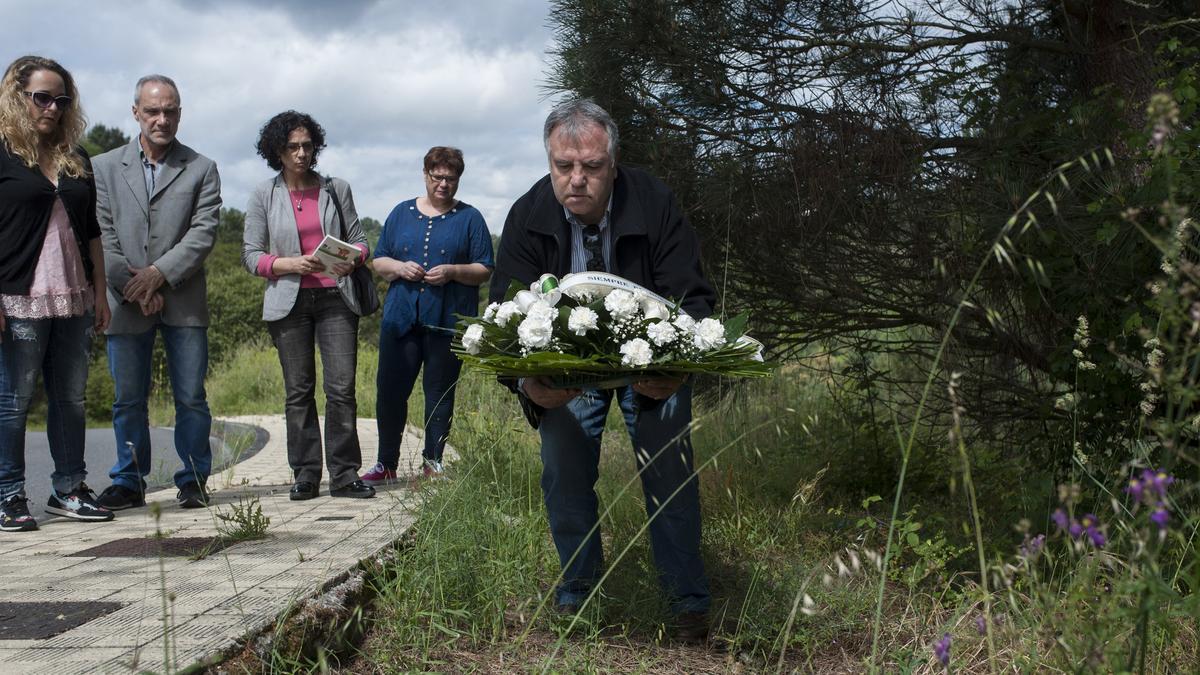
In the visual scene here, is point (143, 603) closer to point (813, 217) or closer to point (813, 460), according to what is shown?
point (813, 217)

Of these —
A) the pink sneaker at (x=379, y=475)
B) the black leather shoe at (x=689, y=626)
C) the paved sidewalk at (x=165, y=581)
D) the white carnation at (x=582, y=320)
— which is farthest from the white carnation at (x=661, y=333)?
the pink sneaker at (x=379, y=475)

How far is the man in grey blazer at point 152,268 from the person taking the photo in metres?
5.83

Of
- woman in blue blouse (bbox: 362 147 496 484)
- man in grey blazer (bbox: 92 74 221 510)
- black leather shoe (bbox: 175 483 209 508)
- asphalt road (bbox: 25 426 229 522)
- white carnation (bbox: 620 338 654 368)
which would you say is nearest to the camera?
white carnation (bbox: 620 338 654 368)

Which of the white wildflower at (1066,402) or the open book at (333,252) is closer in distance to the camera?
the white wildflower at (1066,402)

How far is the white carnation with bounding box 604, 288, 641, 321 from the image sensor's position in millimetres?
3193

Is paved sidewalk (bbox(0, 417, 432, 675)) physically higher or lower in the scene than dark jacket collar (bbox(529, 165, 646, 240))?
lower

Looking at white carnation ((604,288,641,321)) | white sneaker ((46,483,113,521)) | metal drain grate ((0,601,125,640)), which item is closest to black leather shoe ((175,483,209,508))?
white sneaker ((46,483,113,521))

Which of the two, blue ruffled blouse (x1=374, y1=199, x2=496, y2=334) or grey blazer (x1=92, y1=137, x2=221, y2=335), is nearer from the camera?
grey blazer (x1=92, y1=137, x2=221, y2=335)

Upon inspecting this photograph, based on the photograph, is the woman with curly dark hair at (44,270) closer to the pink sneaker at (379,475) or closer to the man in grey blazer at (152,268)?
the man in grey blazer at (152,268)

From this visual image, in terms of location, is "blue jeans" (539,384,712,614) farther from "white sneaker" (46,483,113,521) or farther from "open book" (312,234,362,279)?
"white sneaker" (46,483,113,521)

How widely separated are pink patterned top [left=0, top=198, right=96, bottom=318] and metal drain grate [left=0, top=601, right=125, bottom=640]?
2.13m

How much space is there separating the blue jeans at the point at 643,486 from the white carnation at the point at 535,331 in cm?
61

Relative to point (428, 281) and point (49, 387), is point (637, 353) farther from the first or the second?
point (49, 387)

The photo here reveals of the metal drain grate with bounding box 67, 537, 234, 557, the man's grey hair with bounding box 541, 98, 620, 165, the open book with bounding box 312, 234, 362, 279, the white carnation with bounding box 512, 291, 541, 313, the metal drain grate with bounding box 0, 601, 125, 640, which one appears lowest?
the metal drain grate with bounding box 0, 601, 125, 640
